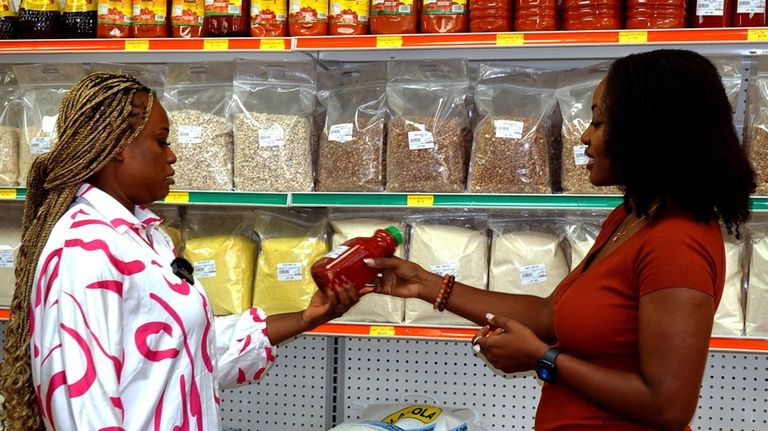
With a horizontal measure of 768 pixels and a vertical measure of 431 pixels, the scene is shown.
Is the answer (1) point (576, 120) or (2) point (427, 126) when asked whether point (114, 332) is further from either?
(1) point (576, 120)

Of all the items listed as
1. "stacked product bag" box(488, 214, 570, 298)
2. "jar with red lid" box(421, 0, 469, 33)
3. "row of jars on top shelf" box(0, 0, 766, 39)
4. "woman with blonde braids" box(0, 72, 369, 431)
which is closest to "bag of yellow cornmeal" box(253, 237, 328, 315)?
"stacked product bag" box(488, 214, 570, 298)

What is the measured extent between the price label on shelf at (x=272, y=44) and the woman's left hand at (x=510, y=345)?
116 cm

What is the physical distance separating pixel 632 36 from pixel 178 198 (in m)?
1.39

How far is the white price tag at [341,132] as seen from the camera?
2.49 meters

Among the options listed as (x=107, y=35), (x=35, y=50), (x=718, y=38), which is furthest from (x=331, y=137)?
(x=718, y=38)

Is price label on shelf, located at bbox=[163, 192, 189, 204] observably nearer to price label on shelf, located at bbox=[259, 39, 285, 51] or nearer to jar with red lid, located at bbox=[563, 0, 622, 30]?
price label on shelf, located at bbox=[259, 39, 285, 51]

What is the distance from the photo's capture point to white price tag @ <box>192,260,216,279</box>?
2588 mm

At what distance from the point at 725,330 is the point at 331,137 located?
1.29m

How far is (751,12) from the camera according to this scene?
217cm

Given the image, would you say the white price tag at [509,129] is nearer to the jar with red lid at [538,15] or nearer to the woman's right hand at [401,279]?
→ the jar with red lid at [538,15]

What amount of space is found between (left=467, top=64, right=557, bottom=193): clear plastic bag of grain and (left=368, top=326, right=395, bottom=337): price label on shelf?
1.61ft

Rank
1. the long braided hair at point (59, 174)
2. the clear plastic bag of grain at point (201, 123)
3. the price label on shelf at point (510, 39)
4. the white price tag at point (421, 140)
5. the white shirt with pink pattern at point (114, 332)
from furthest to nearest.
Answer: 1. the clear plastic bag of grain at point (201, 123)
2. the white price tag at point (421, 140)
3. the price label on shelf at point (510, 39)
4. the long braided hair at point (59, 174)
5. the white shirt with pink pattern at point (114, 332)

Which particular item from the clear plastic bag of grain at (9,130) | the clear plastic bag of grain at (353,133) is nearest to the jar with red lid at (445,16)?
the clear plastic bag of grain at (353,133)

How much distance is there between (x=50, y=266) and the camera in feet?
4.32
